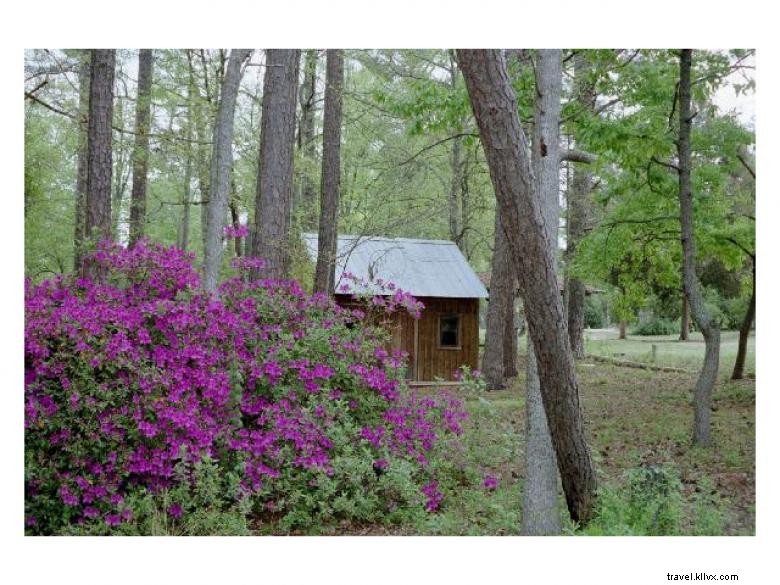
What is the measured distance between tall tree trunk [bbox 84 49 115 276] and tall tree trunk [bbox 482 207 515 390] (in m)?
5.69

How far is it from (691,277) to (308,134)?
8.62 metres

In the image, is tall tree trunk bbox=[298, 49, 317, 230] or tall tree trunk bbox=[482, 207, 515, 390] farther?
tall tree trunk bbox=[298, 49, 317, 230]

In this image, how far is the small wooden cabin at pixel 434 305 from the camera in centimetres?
1011

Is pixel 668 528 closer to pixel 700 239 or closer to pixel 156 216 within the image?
pixel 700 239

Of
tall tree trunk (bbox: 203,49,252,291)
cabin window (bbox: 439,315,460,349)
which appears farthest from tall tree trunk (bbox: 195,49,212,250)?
tall tree trunk (bbox: 203,49,252,291)

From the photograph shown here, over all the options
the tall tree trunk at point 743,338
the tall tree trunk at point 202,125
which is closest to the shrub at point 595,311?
the tall tree trunk at point 743,338

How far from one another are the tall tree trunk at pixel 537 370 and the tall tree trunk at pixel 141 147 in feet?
15.4

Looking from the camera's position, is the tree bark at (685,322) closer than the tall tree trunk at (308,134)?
Yes

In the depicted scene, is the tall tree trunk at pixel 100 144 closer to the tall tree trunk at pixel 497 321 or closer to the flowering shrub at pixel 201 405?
the flowering shrub at pixel 201 405

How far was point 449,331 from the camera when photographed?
10.7 m

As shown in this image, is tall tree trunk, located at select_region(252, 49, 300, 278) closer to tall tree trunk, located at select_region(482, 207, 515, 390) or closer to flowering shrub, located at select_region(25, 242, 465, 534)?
flowering shrub, located at select_region(25, 242, 465, 534)

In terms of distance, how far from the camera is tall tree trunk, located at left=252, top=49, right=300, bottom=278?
5730mm

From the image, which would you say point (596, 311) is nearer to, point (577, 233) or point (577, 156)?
point (577, 233)
